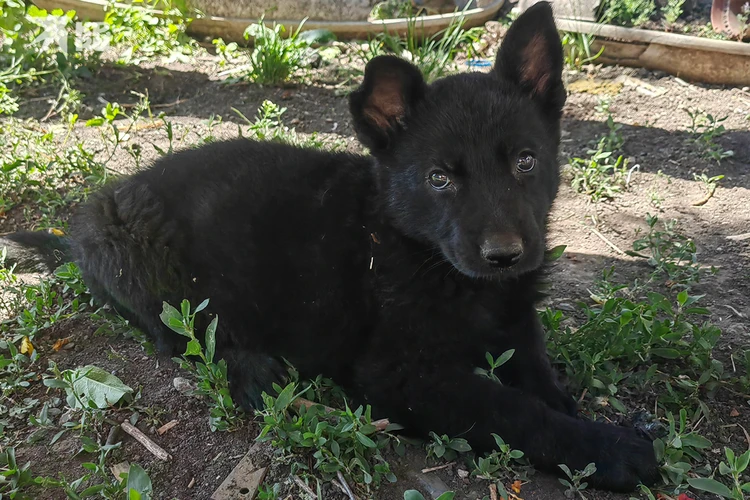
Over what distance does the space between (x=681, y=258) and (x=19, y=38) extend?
5.35m

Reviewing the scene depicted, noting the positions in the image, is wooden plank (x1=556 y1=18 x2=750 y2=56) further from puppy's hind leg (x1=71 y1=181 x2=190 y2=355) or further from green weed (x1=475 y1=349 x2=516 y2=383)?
puppy's hind leg (x1=71 y1=181 x2=190 y2=355)

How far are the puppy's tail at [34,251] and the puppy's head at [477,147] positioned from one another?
6.15ft

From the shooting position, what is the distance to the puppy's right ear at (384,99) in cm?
240

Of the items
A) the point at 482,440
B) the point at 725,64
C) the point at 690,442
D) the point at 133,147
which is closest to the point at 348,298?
the point at 482,440

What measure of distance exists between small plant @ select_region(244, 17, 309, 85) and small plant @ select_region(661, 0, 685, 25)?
3.70 metres

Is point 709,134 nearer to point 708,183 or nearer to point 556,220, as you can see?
point 708,183

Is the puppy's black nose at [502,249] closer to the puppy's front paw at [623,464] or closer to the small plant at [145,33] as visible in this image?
the puppy's front paw at [623,464]

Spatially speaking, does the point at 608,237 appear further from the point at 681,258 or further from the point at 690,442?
the point at 690,442

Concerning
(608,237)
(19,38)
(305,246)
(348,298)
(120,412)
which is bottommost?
(608,237)

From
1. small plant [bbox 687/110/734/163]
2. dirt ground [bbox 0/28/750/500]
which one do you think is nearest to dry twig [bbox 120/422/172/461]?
dirt ground [bbox 0/28/750/500]

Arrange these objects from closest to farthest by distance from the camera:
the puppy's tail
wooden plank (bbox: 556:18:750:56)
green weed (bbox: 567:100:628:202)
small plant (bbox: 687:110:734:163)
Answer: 1. the puppy's tail
2. green weed (bbox: 567:100:628:202)
3. small plant (bbox: 687:110:734:163)
4. wooden plank (bbox: 556:18:750:56)

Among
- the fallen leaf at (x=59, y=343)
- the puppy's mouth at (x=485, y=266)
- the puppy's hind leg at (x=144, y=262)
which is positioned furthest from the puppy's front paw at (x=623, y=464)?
the fallen leaf at (x=59, y=343)

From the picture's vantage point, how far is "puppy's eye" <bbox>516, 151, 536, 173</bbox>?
2369 millimetres

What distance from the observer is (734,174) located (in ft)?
13.9
